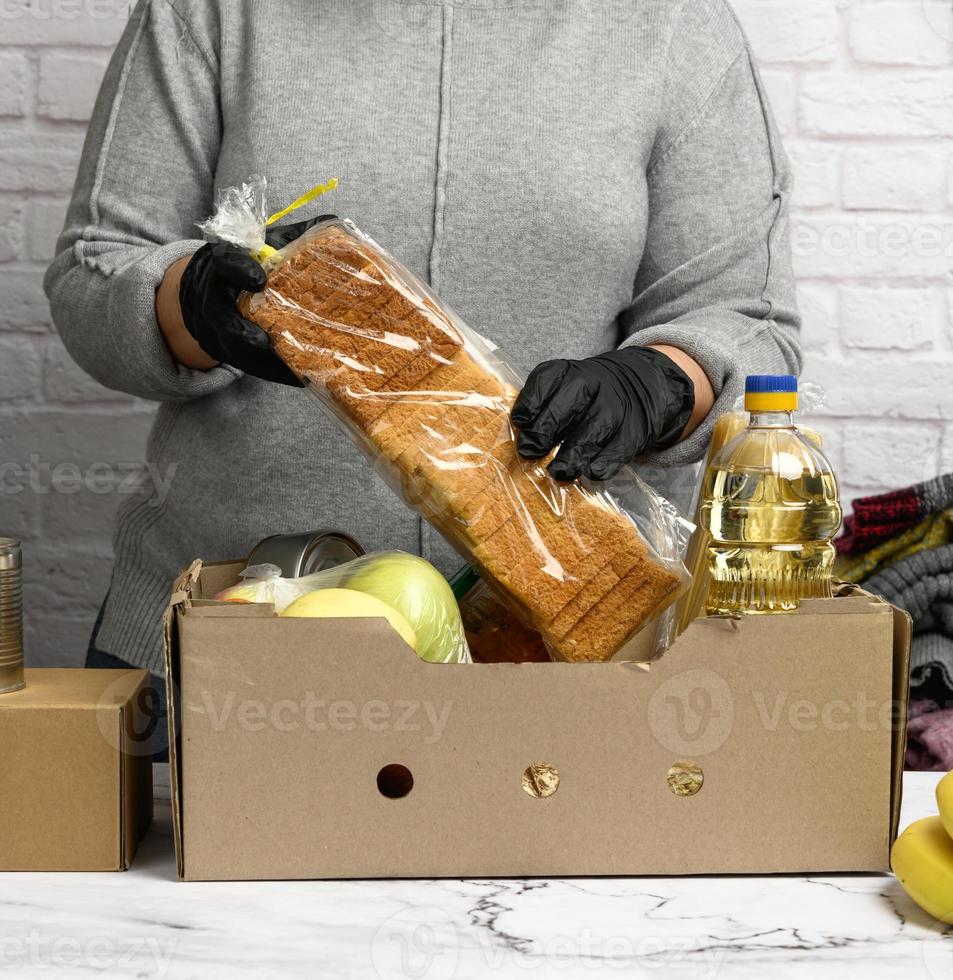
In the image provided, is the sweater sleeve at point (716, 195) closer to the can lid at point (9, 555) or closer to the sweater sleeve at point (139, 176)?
the sweater sleeve at point (139, 176)

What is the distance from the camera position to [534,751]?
0.66 meters

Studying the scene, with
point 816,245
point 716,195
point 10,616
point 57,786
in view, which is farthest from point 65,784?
point 816,245

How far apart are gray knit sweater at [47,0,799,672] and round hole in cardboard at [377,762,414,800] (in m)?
0.46

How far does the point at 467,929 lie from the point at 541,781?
10 cm

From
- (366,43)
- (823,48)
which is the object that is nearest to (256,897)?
(366,43)

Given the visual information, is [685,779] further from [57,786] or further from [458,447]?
[57,786]

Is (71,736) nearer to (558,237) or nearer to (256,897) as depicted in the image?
(256,897)

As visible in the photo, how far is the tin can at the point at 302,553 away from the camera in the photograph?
0.82 m

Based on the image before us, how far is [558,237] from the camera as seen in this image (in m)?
1.17

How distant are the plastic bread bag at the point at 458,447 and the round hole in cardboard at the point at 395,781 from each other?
0.46 ft

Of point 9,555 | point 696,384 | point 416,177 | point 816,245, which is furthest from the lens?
point 816,245

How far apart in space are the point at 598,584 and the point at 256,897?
30cm

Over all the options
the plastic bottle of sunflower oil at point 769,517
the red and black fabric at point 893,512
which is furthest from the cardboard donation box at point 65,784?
the red and black fabric at point 893,512

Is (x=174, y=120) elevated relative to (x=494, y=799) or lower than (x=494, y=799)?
elevated
